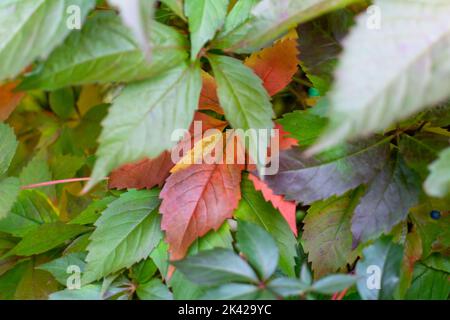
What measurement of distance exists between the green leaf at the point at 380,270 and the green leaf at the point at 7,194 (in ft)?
1.22

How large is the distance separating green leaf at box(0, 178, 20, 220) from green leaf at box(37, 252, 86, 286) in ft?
0.26

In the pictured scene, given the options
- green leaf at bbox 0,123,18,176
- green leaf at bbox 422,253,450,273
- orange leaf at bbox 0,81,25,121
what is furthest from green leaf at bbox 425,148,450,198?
orange leaf at bbox 0,81,25,121

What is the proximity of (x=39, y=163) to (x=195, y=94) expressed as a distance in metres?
0.38

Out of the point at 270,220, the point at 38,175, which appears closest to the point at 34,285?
the point at 38,175

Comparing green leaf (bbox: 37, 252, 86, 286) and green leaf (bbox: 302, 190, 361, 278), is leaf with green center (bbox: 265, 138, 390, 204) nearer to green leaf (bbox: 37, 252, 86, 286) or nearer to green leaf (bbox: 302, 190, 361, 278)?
green leaf (bbox: 302, 190, 361, 278)

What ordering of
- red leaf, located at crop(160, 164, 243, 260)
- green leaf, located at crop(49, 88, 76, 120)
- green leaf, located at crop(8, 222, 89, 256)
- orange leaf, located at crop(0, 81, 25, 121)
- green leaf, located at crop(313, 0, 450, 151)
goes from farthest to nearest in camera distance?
green leaf, located at crop(49, 88, 76, 120)
orange leaf, located at crop(0, 81, 25, 121)
green leaf, located at crop(8, 222, 89, 256)
red leaf, located at crop(160, 164, 243, 260)
green leaf, located at crop(313, 0, 450, 151)

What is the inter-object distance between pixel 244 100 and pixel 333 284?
19 centimetres

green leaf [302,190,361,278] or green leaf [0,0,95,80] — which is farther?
green leaf [302,190,361,278]

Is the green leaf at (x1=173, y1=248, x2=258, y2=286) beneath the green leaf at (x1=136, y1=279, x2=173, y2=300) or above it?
above

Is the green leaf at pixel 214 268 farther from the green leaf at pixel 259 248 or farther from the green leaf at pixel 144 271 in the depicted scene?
the green leaf at pixel 144 271

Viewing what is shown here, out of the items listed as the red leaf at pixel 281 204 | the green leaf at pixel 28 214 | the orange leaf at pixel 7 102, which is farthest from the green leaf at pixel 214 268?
the orange leaf at pixel 7 102

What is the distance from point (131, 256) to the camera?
1.87 feet

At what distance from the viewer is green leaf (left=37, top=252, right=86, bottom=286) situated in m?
0.61

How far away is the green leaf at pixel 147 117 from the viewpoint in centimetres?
44
